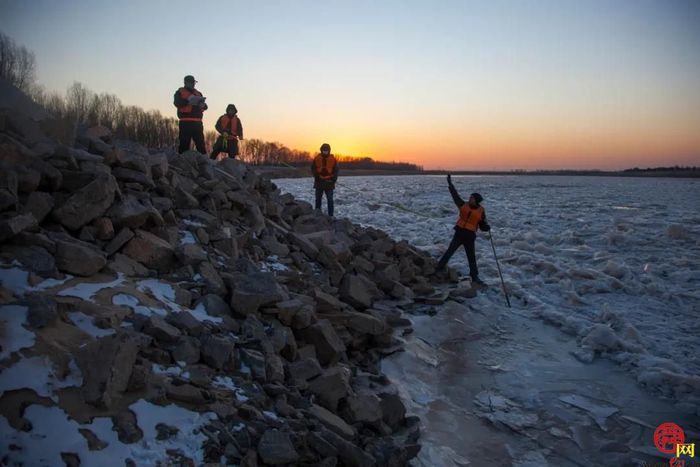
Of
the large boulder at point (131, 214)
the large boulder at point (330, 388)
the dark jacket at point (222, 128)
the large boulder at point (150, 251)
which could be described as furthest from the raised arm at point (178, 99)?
the large boulder at point (330, 388)

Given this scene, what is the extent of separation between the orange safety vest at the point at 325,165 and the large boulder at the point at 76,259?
772 cm

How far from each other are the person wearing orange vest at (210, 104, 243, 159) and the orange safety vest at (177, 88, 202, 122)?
1.03 metres

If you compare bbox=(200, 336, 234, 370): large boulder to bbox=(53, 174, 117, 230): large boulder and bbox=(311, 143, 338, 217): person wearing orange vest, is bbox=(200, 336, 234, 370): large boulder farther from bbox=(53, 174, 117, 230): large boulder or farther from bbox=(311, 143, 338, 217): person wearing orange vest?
bbox=(311, 143, 338, 217): person wearing orange vest

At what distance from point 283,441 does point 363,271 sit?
16.4ft

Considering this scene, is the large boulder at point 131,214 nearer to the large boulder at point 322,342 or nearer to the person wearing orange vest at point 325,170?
the large boulder at point 322,342

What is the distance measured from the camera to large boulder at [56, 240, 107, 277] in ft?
12.2

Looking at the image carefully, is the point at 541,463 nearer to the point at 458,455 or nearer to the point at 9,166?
the point at 458,455

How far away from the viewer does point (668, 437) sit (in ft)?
14.0

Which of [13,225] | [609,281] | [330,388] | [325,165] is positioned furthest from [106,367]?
[609,281]

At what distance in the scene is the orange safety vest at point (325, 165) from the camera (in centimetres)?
1116

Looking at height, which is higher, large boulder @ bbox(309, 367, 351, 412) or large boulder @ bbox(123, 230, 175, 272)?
large boulder @ bbox(123, 230, 175, 272)

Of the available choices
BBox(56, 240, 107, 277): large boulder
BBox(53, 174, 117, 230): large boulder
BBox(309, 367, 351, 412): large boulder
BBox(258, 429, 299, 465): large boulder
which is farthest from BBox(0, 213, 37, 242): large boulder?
BBox(309, 367, 351, 412): large boulder

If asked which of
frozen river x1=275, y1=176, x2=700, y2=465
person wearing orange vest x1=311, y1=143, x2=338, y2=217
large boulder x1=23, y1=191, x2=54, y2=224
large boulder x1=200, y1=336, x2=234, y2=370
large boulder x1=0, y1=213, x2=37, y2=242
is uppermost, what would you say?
person wearing orange vest x1=311, y1=143, x2=338, y2=217

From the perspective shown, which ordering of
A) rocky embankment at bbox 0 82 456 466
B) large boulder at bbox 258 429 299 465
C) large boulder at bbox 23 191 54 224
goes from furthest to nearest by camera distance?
large boulder at bbox 23 191 54 224, large boulder at bbox 258 429 299 465, rocky embankment at bbox 0 82 456 466
